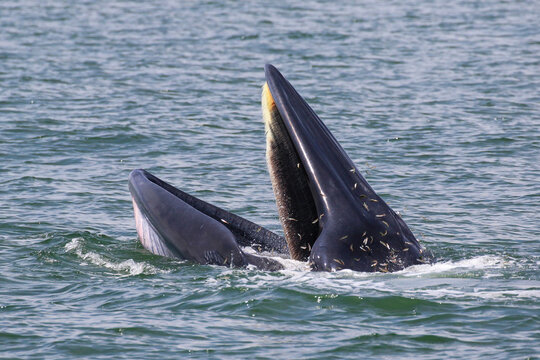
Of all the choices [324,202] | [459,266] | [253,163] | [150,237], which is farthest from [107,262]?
[253,163]

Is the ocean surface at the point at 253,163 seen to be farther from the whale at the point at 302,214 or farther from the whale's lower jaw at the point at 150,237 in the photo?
the whale at the point at 302,214

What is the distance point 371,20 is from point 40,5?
518 inches

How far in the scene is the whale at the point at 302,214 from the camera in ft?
34.0

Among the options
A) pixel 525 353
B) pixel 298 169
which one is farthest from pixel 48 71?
pixel 525 353

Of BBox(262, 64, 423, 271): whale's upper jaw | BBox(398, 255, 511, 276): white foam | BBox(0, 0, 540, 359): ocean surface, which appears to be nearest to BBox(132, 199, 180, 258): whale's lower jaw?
BBox(0, 0, 540, 359): ocean surface

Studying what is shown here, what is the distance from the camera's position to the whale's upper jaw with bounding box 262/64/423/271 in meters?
10.3

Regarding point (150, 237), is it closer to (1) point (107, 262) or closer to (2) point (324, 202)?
(1) point (107, 262)

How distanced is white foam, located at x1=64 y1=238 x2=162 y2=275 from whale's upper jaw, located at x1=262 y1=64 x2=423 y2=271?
6.32 ft

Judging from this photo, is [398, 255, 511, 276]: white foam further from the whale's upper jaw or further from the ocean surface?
the whale's upper jaw

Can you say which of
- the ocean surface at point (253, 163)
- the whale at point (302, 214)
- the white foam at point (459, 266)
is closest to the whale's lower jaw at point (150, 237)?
the whale at point (302, 214)

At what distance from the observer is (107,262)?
42.4 feet

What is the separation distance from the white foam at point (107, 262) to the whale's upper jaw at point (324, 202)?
1926 mm

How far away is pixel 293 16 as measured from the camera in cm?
3906

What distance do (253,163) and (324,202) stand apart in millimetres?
8924
